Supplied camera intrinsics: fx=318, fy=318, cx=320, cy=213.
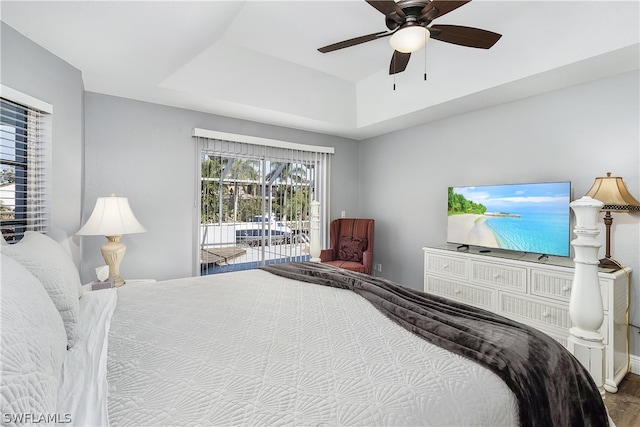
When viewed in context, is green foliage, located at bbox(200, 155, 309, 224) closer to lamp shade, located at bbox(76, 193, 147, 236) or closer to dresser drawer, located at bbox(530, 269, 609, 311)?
lamp shade, located at bbox(76, 193, 147, 236)

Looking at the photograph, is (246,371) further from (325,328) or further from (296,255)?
(296,255)

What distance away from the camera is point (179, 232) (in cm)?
355

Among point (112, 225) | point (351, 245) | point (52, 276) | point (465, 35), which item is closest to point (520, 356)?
point (52, 276)

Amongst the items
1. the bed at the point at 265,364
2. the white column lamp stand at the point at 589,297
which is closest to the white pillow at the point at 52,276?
the bed at the point at 265,364

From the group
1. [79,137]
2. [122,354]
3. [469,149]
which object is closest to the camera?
[122,354]

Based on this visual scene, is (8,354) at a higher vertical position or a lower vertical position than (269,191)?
lower

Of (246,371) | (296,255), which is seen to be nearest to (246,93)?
(296,255)

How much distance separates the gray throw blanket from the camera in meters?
1.01

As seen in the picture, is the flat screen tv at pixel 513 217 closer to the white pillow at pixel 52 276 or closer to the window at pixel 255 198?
the window at pixel 255 198

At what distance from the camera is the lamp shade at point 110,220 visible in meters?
2.55

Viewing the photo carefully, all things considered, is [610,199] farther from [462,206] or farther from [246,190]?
[246,190]

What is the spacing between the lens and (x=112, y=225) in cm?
259

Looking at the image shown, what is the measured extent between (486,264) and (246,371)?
8.72 ft

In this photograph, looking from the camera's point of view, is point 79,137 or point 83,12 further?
point 79,137
